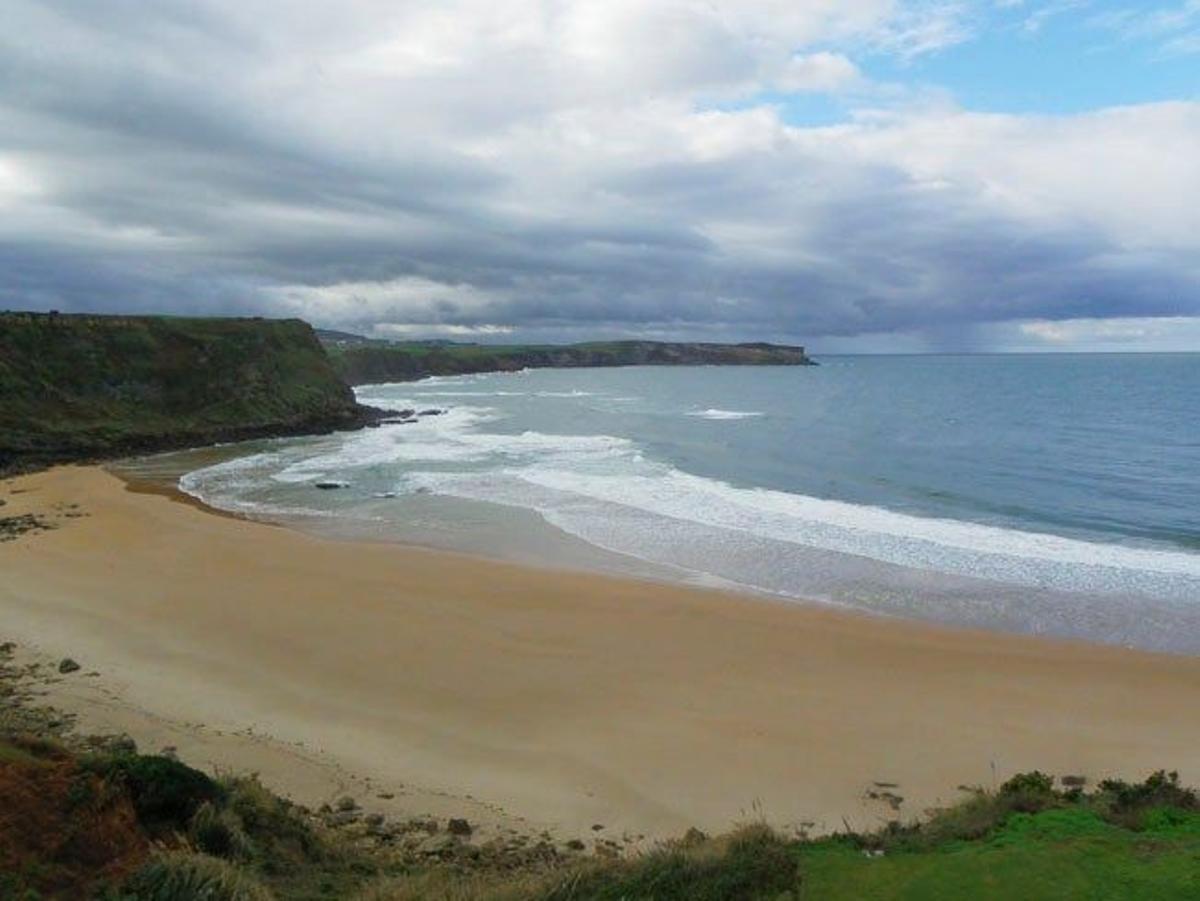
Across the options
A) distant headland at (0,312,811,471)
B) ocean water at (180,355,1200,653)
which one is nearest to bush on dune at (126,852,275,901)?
ocean water at (180,355,1200,653)

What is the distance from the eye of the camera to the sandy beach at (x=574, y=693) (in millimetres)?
10234

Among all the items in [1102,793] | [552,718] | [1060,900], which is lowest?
[552,718]

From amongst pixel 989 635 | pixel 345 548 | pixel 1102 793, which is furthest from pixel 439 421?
pixel 1102 793

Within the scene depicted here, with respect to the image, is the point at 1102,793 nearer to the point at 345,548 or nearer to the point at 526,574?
the point at 526,574

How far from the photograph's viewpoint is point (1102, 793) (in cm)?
866

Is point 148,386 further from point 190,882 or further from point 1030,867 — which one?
point 1030,867

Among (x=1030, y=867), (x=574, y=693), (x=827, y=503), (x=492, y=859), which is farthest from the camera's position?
(x=827, y=503)

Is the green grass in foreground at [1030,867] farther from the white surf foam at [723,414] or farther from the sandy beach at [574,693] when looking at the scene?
the white surf foam at [723,414]

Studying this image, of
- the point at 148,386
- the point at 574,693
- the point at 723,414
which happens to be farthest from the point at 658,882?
the point at 723,414

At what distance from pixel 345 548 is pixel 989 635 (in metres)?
15.4

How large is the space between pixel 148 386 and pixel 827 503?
1656 inches

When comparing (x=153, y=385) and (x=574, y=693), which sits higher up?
(x=153, y=385)

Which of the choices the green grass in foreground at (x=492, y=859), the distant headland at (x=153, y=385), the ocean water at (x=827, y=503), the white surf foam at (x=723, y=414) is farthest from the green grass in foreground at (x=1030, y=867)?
the white surf foam at (x=723, y=414)

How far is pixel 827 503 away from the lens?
29359 millimetres
